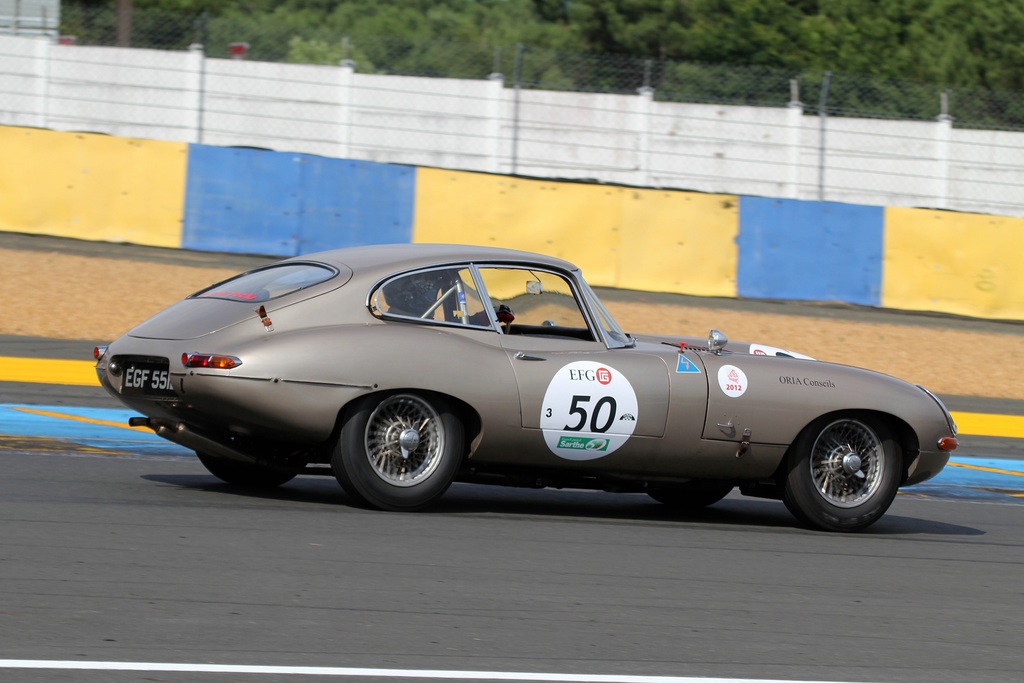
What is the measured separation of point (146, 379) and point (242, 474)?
1092mm

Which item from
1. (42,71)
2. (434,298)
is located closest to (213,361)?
(434,298)

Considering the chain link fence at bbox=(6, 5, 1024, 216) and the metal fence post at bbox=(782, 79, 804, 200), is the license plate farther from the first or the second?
the metal fence post at bbox=(782, 79, 804, 200)

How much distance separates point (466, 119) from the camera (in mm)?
22266

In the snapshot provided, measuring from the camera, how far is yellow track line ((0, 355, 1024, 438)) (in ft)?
36.0

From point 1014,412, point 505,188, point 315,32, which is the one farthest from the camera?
point 315,32

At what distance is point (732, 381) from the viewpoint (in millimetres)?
6746

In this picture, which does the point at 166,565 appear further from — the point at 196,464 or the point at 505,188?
the point at 505,188

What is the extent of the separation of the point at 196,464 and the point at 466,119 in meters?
15.2

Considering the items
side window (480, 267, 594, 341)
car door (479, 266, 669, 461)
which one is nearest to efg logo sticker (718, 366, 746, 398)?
car door (479, 266, 669, 461)

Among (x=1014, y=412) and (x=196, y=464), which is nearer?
(x=196, y=464)

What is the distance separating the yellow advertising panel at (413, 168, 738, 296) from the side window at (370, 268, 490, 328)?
1125cm


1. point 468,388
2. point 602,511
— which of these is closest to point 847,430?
point 602,511

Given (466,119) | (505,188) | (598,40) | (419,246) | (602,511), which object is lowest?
(602,511)

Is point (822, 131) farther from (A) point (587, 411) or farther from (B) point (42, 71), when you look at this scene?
(A) point (587, 411)
